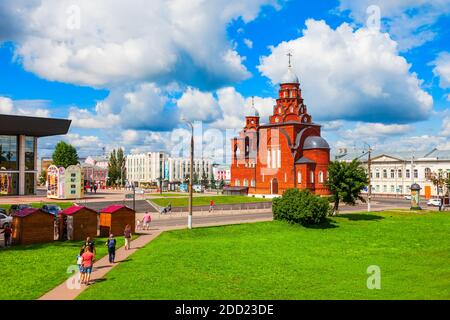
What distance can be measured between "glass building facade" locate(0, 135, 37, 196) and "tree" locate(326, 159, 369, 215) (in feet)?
180

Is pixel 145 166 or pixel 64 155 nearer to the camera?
pixel 64 155

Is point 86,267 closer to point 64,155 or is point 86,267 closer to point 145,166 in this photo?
point 64,155

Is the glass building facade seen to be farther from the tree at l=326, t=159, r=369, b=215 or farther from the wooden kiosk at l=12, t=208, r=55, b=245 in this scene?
the tree at l=326, t=159, r=369, b=215

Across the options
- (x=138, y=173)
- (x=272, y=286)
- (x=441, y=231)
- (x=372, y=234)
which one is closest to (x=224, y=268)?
(x=272, y=286)

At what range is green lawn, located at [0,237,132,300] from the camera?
1608cm

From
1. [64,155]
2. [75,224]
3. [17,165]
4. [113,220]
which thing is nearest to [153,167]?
[64,155]

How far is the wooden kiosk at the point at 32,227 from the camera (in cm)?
2567

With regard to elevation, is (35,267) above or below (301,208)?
below

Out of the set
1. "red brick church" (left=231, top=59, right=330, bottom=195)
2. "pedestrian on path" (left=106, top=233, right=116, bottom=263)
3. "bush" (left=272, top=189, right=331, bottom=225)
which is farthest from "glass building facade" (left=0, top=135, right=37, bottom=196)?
"pedestrian on path" (left=106, top=233, right=116, bottom=263)

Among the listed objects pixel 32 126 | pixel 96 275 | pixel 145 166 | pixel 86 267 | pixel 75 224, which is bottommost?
pixel 96 275

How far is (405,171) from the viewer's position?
3415 inches

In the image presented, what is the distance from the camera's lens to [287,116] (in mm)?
79125

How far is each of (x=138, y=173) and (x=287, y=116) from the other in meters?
123

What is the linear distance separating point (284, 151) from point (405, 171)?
2890 cm
